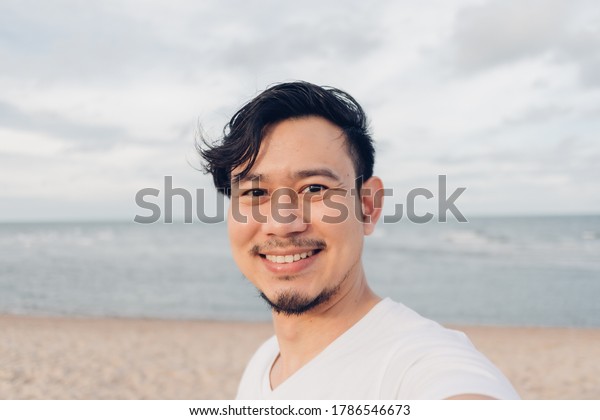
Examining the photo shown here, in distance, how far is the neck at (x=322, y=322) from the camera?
2.29 metres

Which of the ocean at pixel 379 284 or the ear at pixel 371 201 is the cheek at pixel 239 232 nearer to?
the ear at pixel 371 201

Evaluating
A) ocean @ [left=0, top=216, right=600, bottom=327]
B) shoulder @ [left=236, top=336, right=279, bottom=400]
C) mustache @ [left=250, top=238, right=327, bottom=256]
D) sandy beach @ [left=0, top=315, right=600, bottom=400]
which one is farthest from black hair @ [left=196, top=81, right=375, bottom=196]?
ocean @ [left=0, top=216, right=600, bottom=327]

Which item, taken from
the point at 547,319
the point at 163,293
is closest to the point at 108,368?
the point at 163,293

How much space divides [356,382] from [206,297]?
17823mm

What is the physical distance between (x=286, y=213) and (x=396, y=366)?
81cm

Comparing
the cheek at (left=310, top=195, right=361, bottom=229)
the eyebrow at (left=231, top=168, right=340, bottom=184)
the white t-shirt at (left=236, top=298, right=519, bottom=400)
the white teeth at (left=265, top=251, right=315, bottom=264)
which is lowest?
the white t-shirt at (left=236, top=298, right=519, bottom=400)

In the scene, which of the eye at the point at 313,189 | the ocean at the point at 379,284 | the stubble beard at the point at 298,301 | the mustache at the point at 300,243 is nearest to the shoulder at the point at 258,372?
the stubble beard at the point at 298,301

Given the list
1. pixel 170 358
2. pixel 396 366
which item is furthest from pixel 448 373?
pixel 170 358

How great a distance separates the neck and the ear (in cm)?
33

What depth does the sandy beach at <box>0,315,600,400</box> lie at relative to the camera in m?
8.25

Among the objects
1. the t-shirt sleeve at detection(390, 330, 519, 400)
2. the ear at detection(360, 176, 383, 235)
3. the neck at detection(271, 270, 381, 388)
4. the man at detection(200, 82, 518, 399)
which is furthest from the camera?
the ear at detection(360, 176, 383, 235)

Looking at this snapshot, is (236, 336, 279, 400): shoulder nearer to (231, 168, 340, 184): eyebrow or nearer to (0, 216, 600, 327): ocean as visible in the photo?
(231, 168, 340, 184): eyebrow

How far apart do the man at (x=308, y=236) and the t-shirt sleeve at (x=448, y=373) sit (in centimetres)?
12

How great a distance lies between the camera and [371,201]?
259cm
